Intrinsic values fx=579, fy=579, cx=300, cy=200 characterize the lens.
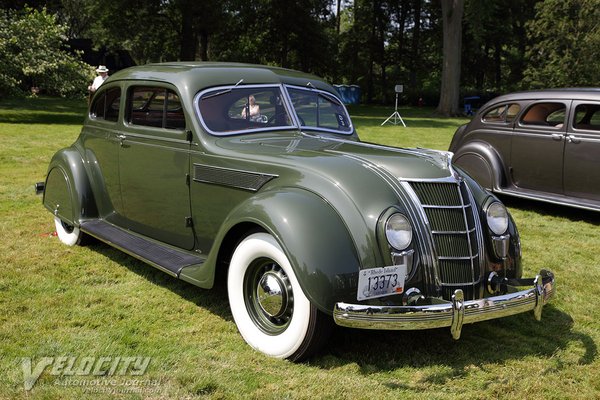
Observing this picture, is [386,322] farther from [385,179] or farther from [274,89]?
[274,89]

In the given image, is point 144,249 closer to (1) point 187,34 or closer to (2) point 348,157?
(2) point 348,157

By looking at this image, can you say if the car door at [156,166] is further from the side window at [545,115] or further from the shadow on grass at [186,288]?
the side window at [545,115]

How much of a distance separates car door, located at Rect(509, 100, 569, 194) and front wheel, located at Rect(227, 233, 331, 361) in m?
5.34

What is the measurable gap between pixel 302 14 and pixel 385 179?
106ft

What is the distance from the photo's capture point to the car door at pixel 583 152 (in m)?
7.11

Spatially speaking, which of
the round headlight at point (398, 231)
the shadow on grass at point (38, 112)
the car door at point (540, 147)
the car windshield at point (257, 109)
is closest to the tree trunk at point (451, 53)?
the shadow on grass at point (38, 112)

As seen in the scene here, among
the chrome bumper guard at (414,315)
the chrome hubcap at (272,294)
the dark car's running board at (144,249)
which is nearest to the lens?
the chrome bumper guard at (414,315)

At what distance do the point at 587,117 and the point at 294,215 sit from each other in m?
5.61

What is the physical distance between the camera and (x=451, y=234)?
344 centimetres

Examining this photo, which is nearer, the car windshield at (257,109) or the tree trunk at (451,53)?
the car windshield at (257,109)

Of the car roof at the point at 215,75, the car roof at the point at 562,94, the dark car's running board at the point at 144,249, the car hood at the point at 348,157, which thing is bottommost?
the dark car's running board at the point at 144,249

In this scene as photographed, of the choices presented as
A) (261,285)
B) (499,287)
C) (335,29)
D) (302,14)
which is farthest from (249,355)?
(335,29)

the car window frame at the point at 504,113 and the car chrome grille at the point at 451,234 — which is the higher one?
the car window frame at the point at 504,113

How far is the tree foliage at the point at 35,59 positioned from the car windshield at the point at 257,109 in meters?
12.8
